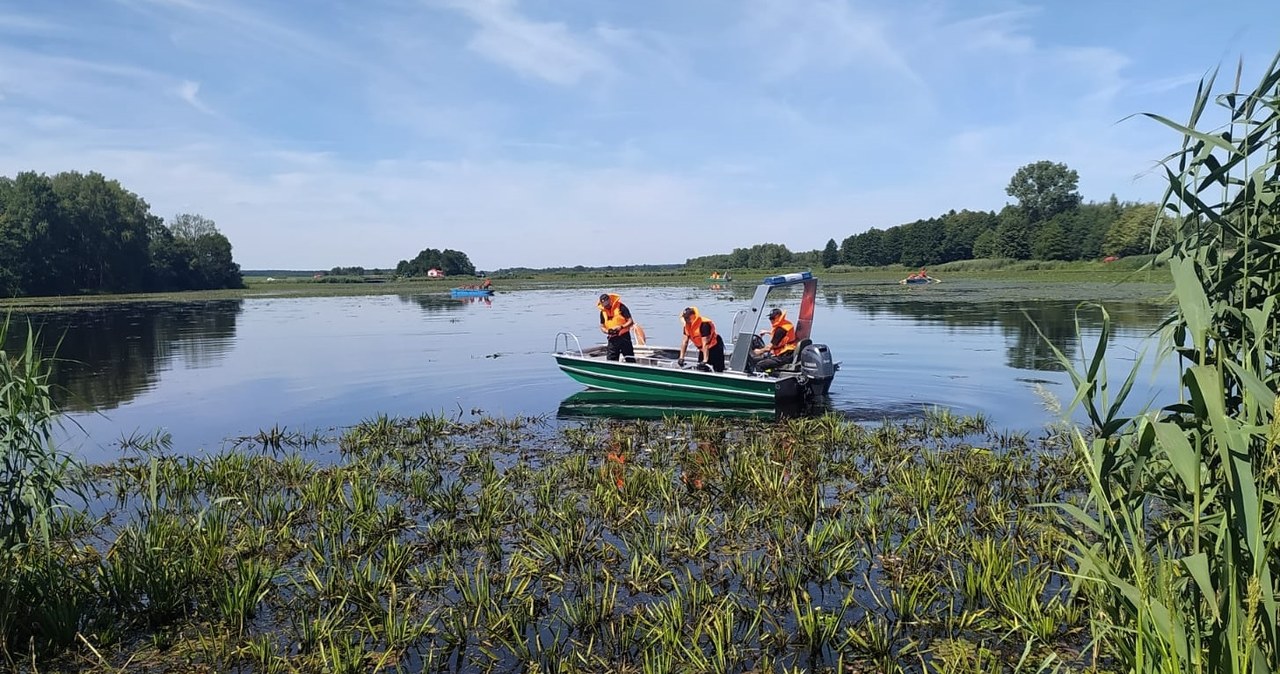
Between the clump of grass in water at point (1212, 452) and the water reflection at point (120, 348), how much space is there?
8.65 meters

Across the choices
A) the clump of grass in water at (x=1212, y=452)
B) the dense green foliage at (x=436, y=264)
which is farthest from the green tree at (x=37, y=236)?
the clump of grass in water at (x=1212, y=452)

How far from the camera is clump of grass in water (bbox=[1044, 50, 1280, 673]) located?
238 cm

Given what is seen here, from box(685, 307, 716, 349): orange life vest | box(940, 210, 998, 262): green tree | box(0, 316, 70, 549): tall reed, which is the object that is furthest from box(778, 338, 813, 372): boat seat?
box(940, 210, 998, 262): green tree

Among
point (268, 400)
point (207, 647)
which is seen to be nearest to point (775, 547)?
point (207, 647)

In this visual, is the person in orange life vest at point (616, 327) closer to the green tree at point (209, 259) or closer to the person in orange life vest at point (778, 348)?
the person in orange life vest at point (778, 348)

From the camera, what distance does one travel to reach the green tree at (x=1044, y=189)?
119 m

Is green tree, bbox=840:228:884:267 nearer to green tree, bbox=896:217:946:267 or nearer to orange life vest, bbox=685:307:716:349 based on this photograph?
green tree, bbox=896:217:946:267

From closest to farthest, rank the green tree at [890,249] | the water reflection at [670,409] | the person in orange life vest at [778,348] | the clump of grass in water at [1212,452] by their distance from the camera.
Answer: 1. the clump of grass in water at [1212,452]
2. the water reflection at [670,409]
3. the person in orange life vest at [778,348]
4. the green tree at [890,249]

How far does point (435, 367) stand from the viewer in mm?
21141

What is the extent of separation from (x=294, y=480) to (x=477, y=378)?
32.5 ft

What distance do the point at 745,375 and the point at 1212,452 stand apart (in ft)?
36.6

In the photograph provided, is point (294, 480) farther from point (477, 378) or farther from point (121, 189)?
point (121, 189)

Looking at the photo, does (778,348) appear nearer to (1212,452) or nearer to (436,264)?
(1212,452)

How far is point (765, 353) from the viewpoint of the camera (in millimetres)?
15492
